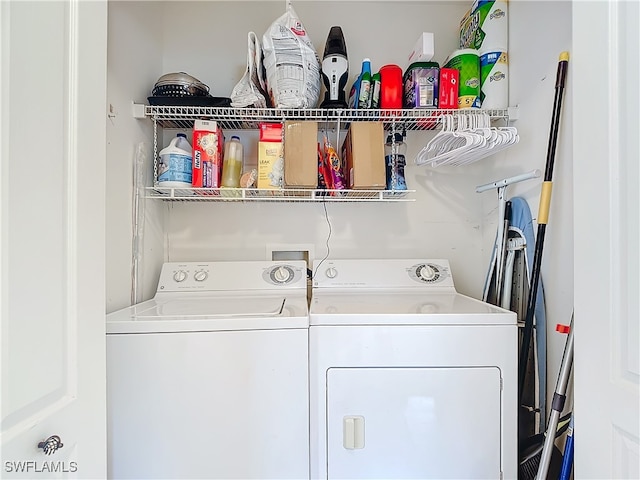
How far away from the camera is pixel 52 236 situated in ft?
2.24

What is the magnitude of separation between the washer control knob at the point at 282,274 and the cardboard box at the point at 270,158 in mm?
445

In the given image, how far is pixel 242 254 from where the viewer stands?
6.52ft

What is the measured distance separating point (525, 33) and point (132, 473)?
7.72 feet

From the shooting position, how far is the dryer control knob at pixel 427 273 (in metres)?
1.85

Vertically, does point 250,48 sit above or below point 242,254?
above

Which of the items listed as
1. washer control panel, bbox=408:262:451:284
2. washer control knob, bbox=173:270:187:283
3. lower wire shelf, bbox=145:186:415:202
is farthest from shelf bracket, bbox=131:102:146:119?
washer control panel, bbox=408:262:451:284

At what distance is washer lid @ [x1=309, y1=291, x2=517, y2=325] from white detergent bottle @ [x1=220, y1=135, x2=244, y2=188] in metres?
0.72

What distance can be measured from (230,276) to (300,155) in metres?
0.71

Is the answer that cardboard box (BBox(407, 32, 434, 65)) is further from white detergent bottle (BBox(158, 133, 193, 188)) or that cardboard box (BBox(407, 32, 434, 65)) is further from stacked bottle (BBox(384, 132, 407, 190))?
white detergent bottle (BBox(158, 133, 193, 188))

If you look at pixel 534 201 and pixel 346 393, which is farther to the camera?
pixel 534 201

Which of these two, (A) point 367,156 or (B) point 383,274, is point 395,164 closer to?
(A) point 367,156

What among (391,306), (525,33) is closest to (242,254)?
(391,306)

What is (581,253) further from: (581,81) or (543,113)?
(543,113)

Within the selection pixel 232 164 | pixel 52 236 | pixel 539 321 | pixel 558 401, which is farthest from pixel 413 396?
pixel 232 164
